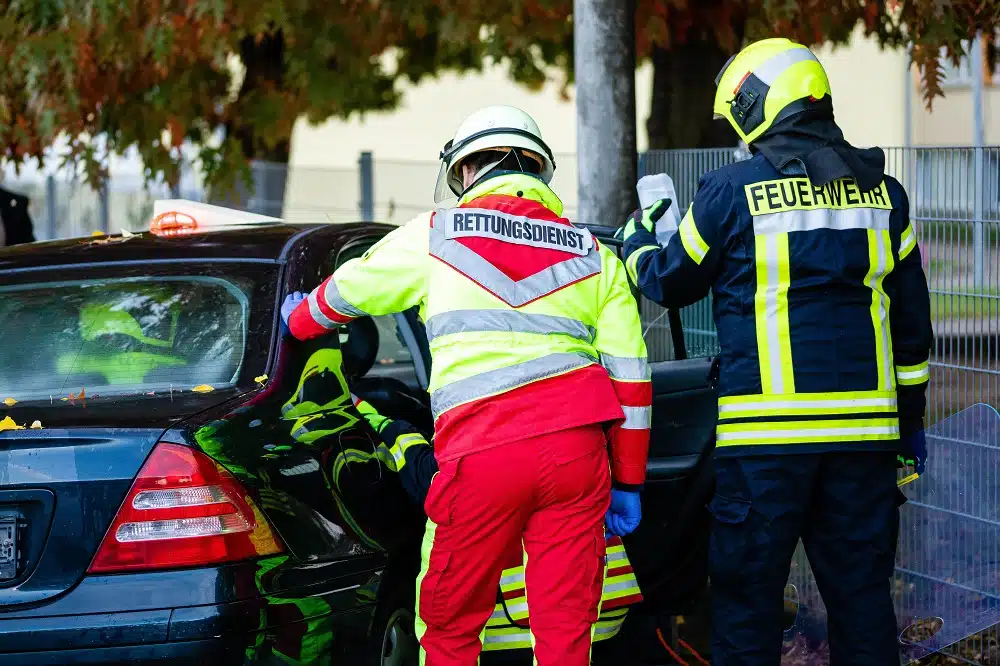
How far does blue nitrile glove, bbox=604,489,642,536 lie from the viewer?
11.6ft

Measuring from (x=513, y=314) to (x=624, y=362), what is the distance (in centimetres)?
35

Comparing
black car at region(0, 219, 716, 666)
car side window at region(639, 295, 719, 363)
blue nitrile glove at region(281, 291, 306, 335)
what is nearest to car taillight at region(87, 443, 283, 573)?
black car at region(0, 219, 716, 666)

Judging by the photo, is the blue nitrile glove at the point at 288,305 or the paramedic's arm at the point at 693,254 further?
the blue nitrile glove at the point at 288,305

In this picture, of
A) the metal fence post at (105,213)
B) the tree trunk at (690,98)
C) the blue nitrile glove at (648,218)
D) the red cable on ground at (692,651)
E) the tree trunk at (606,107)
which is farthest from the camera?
the metal fence post at (105,213)

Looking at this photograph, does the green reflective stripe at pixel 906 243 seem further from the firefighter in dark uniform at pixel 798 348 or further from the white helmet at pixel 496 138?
the white helmet at pixel 496 138

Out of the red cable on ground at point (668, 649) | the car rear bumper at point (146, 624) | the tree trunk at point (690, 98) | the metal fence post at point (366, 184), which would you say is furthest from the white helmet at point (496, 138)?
the metal fence post at point (366, 184)

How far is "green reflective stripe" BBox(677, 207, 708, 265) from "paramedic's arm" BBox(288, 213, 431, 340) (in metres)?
0.69

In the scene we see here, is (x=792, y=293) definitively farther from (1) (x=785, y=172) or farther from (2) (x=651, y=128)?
(2) (x=651, y=128)

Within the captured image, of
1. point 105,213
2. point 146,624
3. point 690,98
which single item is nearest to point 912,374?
point 146,624

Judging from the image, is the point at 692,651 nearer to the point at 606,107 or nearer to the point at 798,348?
the point at 798,348

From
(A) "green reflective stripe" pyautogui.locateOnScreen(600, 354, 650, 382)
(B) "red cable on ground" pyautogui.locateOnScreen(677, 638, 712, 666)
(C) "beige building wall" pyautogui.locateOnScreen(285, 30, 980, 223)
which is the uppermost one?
(C) "beige building wall" pyautogui.locateOnScreen(285, 30, 980, 223)

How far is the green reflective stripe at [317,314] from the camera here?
351 centimetres

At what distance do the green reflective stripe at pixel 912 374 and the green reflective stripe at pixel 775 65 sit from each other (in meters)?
0.88

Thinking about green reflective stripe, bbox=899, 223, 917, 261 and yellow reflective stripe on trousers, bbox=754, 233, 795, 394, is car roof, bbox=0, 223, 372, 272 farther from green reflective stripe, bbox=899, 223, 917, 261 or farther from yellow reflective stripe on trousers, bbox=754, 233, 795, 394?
green reflective stripe, bbox=899, 223, 917, 261
